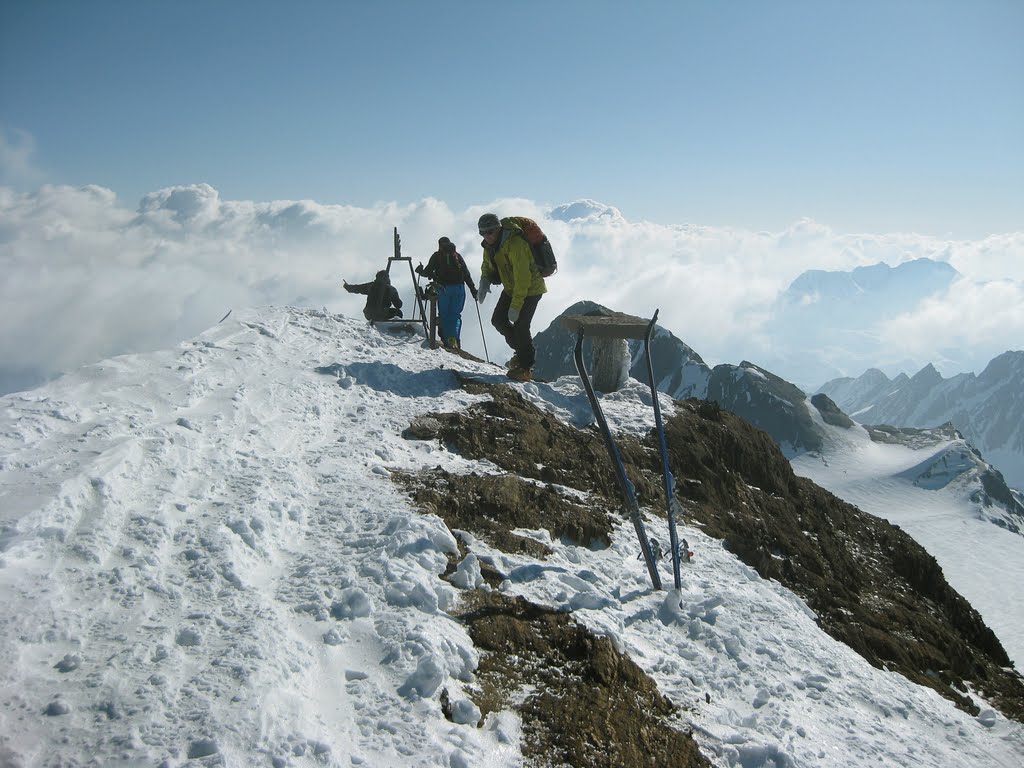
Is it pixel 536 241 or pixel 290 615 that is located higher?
pixel 536 241

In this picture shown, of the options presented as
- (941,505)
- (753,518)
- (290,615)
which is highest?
(290,615)

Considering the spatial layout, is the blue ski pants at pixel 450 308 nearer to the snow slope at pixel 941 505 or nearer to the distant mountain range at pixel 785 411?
the snow slope at pixel 941 505

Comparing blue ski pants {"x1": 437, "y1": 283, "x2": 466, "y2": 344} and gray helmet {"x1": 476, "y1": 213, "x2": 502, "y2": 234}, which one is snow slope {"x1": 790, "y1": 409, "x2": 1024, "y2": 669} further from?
gray helmet {"x1": 476, "y1": 213, "x2": 502, "y2": 234}

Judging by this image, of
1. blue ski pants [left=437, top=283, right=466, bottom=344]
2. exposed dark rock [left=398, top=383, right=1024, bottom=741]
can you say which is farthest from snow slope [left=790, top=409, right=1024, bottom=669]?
blue ski pants [left=437, top=283, right=466, bottom=344]

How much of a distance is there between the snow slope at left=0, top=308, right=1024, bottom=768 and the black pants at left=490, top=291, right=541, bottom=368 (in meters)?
4.35

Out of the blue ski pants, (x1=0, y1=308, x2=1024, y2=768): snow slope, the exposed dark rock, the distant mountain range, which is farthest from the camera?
the distant mountain range

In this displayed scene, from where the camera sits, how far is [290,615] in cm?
512

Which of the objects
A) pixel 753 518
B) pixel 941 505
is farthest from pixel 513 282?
pixel 941 505

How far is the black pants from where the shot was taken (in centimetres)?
1300

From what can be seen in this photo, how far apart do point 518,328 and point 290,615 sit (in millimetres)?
8745

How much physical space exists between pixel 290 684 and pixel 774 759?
3.71 meters

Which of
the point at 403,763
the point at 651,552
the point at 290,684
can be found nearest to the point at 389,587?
the point at 290,684

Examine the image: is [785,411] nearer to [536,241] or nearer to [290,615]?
[536,241]

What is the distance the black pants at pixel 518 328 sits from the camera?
13000 mm
